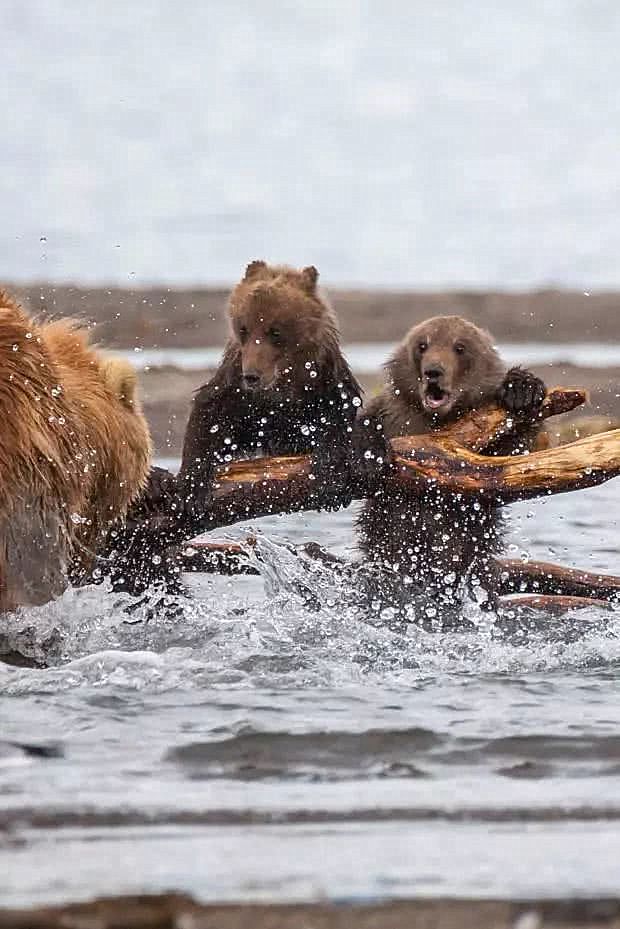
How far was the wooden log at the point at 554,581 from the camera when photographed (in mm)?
7207

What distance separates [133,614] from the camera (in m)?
6.79

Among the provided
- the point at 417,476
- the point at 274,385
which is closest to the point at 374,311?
the point at 274,385

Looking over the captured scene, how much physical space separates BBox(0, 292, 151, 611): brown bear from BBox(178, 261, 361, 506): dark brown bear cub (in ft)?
1.47

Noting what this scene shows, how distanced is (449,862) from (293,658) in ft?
7.32

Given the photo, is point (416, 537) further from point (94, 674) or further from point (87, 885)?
point (87, 885)

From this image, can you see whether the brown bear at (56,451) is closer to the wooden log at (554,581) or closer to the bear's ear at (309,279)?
the bear's ear at (309,279)

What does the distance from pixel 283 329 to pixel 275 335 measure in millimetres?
47

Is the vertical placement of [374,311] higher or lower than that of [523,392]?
higher

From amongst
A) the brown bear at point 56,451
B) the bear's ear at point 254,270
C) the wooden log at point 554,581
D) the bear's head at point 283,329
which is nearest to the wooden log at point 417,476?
the brown bear at point 56,451

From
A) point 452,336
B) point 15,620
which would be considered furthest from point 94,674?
point 452,336

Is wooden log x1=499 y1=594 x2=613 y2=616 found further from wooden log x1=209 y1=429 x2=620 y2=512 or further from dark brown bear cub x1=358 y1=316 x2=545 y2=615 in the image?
wooden log x1=209 y1=429 x2=620 y2=512

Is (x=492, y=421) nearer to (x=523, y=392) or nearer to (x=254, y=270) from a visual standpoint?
(x=523, y=392)

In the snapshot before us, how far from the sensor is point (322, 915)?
351cm

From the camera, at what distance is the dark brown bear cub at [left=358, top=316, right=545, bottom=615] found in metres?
7.32
